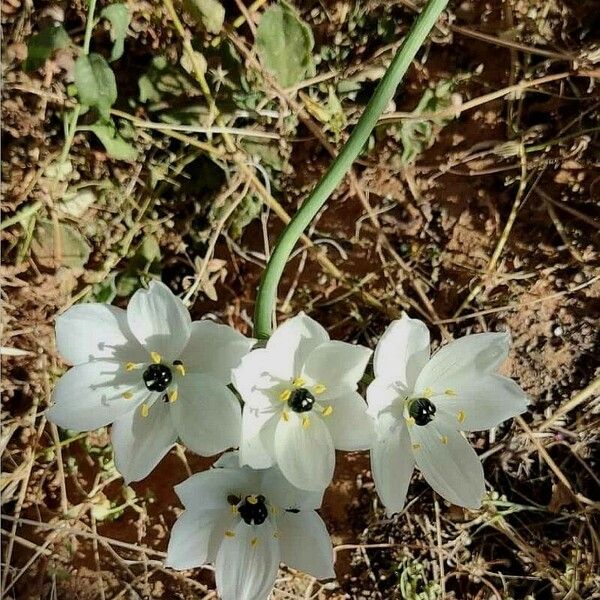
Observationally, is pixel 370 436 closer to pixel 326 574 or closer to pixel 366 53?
pixel 326 574

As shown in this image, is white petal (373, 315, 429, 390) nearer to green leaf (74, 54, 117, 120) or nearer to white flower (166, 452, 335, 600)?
white flower (166, 452, 335, 600)

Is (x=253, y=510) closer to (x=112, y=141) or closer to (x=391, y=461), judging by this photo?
(x=391, y=461)

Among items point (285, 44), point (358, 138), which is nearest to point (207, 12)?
point (285, 44)

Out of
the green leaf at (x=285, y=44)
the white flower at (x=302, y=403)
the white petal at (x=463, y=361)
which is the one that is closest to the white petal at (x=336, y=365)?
the white flower at (x=302, y=403)

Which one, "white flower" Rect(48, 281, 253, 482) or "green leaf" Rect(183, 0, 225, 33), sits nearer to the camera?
"white flower" Rect(48, 281, 253, 482)

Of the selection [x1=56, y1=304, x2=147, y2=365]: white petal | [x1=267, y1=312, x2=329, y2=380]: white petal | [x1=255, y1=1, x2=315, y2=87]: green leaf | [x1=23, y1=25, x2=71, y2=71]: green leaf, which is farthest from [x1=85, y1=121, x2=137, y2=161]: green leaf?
[x1=267, y1=312, x2=329, y2=380]: white petal

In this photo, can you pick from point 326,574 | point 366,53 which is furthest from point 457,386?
point 366,53

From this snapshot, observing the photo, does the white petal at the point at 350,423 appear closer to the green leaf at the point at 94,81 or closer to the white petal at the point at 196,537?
the white petal at the point at 196,537
